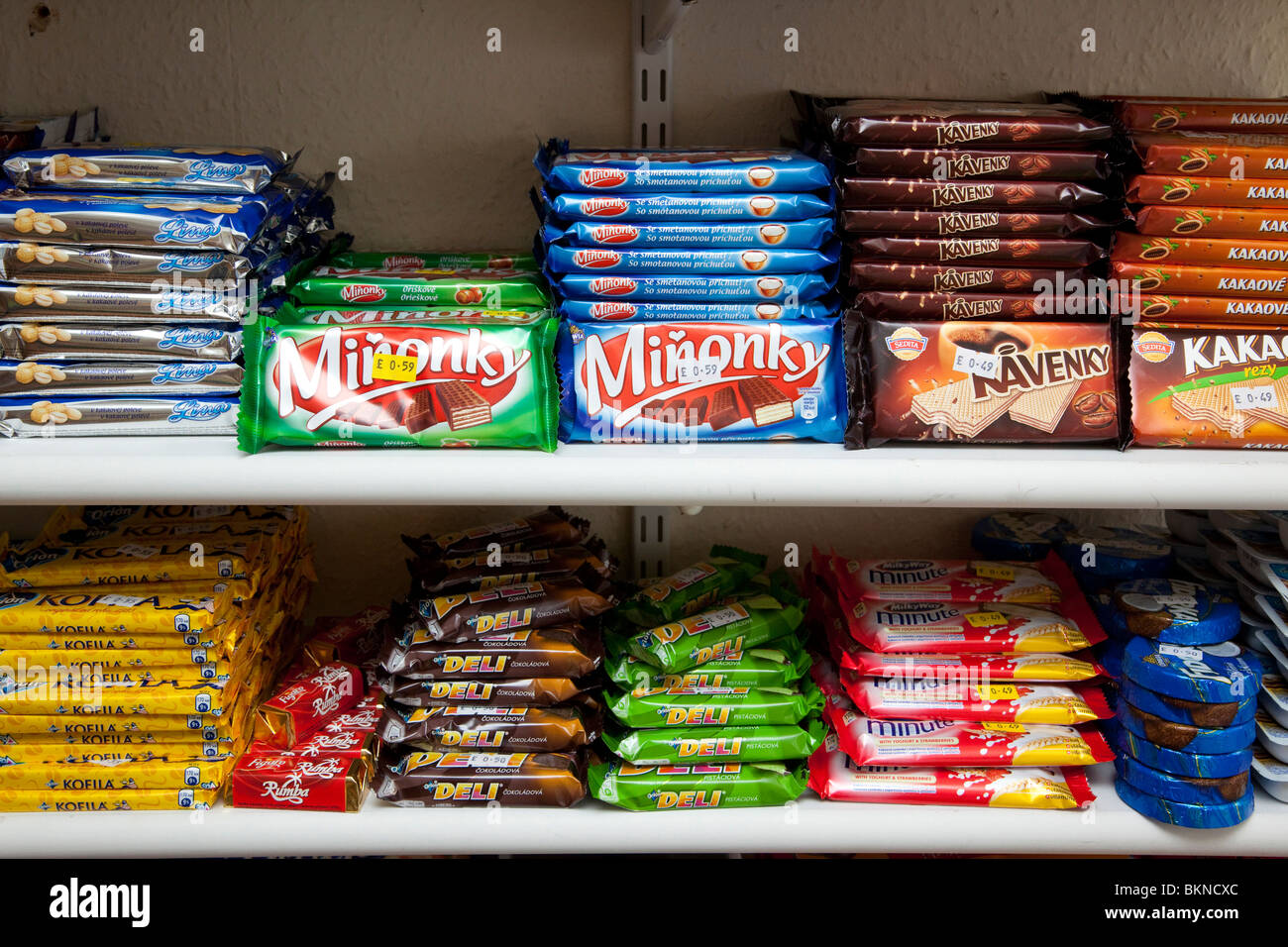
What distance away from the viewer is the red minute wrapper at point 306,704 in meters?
1.10

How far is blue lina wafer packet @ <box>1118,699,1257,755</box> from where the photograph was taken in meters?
1.03

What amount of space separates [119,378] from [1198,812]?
117 cm

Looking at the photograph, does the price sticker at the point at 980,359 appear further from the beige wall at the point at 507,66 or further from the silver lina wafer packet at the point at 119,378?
the silver lina wafer packet at the point at 119,378

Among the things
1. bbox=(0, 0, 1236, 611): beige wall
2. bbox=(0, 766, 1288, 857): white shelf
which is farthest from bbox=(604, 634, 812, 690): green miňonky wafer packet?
bbox=(0, 0, 1236, 611): beige wall

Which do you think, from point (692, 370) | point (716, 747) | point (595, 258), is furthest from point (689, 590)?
point (595, 258)

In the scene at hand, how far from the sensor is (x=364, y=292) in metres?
1.09

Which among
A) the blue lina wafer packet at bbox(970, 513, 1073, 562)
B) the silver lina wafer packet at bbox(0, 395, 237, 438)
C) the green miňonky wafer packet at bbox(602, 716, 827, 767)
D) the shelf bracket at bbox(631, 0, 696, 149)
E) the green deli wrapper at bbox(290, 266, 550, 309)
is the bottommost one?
the green miňonky wafer packet at bbox(602, 716, 827, 767)

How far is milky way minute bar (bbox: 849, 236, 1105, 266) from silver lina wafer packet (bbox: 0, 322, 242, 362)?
655 mm

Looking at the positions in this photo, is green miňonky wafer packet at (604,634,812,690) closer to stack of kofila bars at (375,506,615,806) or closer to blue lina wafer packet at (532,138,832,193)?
stack of kofila bars at (375,506,615,806)

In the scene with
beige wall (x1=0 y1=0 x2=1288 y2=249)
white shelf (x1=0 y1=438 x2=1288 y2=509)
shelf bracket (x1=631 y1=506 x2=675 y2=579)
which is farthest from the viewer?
shelf bracket (x1=631 y1=506 x2=675 y2=579)

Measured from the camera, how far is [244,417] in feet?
3.21

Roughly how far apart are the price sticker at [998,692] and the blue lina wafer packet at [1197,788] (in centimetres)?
15

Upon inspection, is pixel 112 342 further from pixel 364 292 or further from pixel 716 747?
pixel 716 747

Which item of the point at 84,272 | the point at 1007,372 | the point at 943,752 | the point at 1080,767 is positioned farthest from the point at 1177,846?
the point at 84,272
